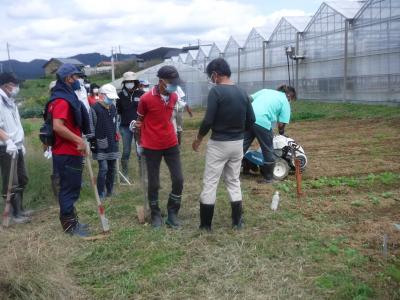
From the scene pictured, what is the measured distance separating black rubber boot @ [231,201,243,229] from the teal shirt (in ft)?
7.27

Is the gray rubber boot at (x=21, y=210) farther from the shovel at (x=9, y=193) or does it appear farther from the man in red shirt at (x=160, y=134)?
the man in red shirt at (x=160, y=134)

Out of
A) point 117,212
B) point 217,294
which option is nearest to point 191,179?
point 117,212

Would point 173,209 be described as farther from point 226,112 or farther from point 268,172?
point 268,172

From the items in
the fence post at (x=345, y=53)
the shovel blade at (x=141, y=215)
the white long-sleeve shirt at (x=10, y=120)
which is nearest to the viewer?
the shovel blade at (x=141, y=215)

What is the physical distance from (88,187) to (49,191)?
0.56m

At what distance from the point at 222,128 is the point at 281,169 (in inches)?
117

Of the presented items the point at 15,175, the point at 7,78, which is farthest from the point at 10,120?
the point at 15,175

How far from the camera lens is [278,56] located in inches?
977

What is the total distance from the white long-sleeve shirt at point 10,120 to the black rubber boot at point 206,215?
94.3 inches

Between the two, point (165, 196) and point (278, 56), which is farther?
point (278, 56)

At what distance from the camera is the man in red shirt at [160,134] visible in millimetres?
4914

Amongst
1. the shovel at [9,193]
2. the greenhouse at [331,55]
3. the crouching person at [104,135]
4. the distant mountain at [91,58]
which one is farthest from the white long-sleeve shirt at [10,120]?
the distant mountain at [91,58]

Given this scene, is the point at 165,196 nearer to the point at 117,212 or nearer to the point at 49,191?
the point at 117,212

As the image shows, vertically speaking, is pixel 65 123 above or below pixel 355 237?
above
